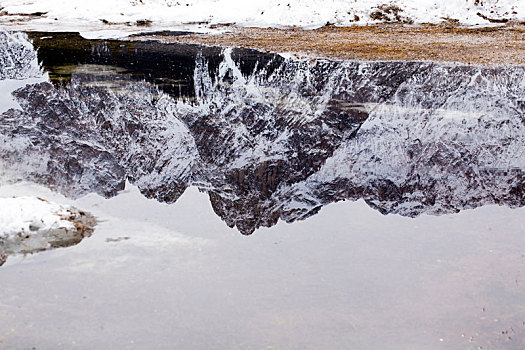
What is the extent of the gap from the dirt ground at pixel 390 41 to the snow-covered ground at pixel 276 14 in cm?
62

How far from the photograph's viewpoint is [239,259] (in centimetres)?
498

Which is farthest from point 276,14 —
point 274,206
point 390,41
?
point 274,206

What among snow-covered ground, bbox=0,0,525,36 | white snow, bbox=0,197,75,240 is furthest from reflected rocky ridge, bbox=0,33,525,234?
Answer: snow-covered ground, bbox=0,0,525,36

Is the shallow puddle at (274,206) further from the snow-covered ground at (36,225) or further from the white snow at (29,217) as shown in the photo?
the white snow at (29,217)

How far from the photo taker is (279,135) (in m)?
7.97

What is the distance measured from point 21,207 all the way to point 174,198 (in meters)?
1.40

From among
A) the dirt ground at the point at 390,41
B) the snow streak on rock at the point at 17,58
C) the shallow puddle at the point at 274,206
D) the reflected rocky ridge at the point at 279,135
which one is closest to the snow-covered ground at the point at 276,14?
the dirt ground at the point at 390,41

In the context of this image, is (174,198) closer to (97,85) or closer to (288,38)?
(97,85)

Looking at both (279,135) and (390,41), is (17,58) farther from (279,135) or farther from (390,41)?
(390,41)

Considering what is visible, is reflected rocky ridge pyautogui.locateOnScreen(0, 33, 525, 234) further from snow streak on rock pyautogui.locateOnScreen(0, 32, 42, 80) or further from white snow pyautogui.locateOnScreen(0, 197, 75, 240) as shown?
white snow pyautogui.locateOnScreen(0, 197, 75, 240)

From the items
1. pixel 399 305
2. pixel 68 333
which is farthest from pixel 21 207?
pixel 399 305

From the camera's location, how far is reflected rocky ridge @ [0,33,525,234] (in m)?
6.39

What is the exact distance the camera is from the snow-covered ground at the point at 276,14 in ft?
57.1

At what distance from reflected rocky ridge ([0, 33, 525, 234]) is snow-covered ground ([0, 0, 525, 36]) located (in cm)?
590
